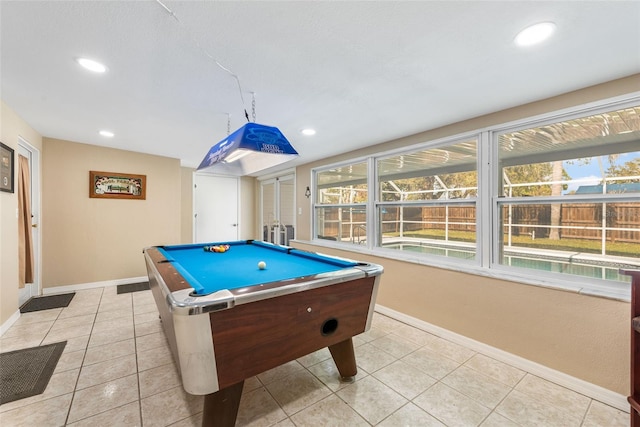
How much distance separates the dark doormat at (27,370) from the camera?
177cm

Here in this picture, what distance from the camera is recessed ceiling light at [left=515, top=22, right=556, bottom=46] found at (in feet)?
4.39

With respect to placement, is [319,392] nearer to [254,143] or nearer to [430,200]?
[254,143]

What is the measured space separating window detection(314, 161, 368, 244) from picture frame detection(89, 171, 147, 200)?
9.57ft

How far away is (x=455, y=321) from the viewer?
2588mm

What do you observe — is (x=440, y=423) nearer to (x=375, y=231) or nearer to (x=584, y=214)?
(x=584, y=214)

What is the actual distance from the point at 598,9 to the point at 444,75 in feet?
2.44

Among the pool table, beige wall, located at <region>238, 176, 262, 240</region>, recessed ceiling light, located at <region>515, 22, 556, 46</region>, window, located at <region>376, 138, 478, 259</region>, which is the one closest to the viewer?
the pool table

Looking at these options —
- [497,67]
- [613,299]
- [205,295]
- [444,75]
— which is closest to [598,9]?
[497,67]

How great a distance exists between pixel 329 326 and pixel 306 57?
66.1 inches

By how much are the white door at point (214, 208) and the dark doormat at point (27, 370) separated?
3.51 metres

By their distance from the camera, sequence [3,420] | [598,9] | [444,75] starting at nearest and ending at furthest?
[598,9] → [3,420] → [444,75]

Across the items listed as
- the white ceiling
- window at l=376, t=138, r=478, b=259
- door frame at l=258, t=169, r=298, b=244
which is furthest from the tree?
door frame at l=258, t=169, r=298, b=244

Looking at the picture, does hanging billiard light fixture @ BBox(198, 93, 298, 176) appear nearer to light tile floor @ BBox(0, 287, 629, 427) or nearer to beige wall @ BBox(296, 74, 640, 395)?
light tile floor @ BBox(0, 287, 629, 427)

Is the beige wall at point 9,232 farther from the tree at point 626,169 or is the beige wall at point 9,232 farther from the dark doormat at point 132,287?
the tree at point 626,169
